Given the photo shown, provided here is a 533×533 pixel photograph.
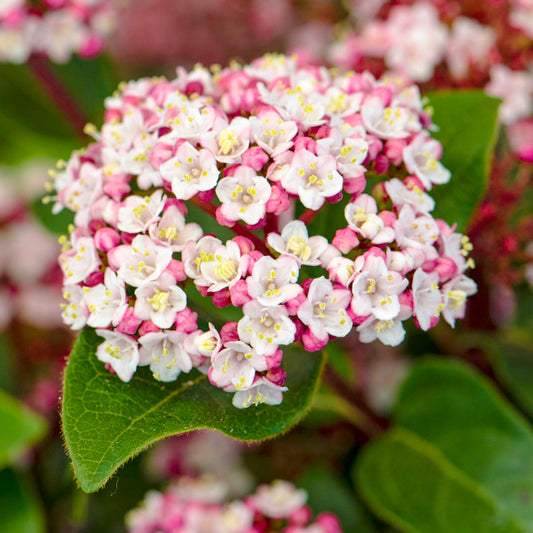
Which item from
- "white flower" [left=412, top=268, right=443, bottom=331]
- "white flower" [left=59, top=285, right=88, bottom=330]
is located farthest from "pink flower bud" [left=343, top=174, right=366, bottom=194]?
"white flower" [left=59, top=285, right=88, bottom=330]

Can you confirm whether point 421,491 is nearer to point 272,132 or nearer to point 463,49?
point 272,132

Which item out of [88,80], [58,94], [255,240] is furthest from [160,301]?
[88,80]

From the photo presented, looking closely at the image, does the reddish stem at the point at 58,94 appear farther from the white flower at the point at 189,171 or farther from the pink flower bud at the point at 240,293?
the pink flower bud at the point at 240,293

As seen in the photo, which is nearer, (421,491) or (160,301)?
(160,301)

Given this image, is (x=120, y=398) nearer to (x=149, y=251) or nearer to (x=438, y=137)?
(x=149, y=251)

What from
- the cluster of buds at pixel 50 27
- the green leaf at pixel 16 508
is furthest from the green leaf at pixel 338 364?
the cluster of buds at pixel 50 27
